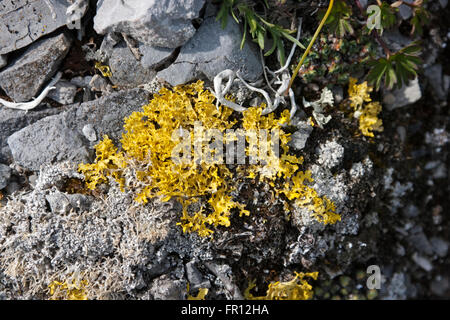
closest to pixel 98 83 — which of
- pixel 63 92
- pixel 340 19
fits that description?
pixel 63 92

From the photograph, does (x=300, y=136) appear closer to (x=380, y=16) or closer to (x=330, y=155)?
(x=330, y=155)

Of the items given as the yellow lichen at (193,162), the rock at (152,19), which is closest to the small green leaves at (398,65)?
the yellow lichen at (193,162)

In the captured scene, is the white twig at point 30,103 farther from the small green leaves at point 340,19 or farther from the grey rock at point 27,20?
the small green leaves at point 340,19

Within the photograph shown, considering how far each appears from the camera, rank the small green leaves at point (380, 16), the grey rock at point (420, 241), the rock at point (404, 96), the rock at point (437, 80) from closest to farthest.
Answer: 1. the small green leaves at point (380, 16)
2. the rock at point (404, 96)
3. the rock at point (437, 80)
4. the grey rock at point (420, 241)

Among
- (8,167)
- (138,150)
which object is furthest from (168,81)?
(8,167)

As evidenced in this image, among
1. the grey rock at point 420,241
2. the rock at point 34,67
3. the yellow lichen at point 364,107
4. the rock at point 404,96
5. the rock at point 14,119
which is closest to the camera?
the rock at point 34,67

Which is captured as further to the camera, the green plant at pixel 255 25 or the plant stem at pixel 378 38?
the plant stem at pixel 378 38

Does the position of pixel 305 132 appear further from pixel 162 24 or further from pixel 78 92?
pixel 78 92
